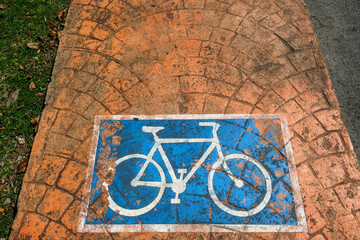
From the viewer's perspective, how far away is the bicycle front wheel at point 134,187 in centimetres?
305

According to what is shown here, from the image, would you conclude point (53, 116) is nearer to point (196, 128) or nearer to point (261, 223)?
point (196, 128)

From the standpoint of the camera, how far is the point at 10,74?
405 centimetres

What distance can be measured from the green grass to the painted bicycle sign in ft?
3.49

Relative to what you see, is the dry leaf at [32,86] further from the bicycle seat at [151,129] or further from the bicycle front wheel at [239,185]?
the bicycle front wheel at [239,185]

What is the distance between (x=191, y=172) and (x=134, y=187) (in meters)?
0.77

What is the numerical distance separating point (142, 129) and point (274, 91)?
2.10m

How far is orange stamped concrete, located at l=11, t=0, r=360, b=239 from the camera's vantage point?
308 cm

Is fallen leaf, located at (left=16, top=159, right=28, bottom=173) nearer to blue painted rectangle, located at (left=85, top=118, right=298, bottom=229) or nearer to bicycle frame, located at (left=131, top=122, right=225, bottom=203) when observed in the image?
blue painted rectangle, located at (left=85, top=118, right=298, bottom=229)

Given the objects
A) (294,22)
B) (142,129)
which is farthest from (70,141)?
(294,22)

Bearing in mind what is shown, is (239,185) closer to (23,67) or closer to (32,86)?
(32,86)

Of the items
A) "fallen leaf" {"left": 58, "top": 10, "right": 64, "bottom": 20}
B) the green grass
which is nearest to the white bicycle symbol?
the green grass

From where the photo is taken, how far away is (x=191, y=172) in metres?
3.21

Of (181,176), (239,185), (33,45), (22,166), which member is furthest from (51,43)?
(239,185)

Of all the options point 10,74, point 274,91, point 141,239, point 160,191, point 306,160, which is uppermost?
point 10,74
